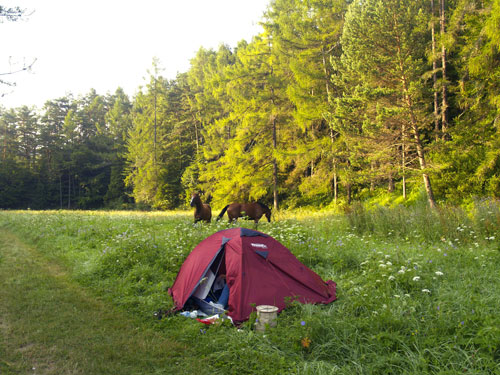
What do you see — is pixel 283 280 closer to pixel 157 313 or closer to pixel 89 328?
pixel 157 313

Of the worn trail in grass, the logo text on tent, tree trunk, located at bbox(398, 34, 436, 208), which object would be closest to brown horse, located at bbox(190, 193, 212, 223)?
the worn trail in grass

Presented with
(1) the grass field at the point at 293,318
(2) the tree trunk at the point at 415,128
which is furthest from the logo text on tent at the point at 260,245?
(2) the tree trunk at the point at 415,128

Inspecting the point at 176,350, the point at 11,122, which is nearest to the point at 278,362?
the point at 176,350

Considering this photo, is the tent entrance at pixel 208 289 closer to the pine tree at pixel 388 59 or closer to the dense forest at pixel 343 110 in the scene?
the dense forest at pixel 343 110

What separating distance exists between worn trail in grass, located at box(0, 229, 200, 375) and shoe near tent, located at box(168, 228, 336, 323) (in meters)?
1.00

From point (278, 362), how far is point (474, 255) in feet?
15.7

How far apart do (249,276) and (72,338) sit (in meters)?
2.47

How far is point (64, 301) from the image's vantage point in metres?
5.54

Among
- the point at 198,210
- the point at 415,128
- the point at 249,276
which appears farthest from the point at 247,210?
the point at 415,128

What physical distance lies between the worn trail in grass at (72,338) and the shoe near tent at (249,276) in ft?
3.28

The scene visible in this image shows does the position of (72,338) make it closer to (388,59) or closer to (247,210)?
(247,210)

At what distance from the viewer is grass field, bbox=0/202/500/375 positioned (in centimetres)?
338

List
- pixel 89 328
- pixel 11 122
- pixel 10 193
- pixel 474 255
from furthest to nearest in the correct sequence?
pixel 11 122 → pixel 10 193 → pixel 474 255 → pixel 89 328

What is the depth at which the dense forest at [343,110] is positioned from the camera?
1354cm
